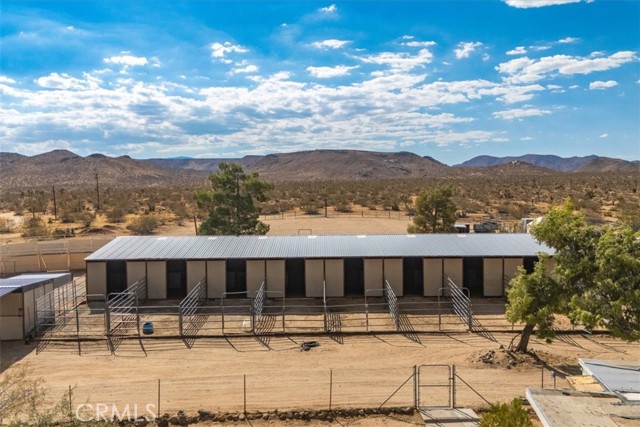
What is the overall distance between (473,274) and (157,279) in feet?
52.7

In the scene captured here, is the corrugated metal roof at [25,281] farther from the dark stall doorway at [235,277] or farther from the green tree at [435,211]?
the green tree at [435,211]

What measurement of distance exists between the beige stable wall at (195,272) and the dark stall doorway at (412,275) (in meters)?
10.1

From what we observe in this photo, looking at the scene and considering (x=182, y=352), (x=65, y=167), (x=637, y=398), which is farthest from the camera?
(x=65, y=167)

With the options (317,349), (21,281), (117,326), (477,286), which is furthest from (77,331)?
(477,286)

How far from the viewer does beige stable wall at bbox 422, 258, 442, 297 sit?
2530 cm

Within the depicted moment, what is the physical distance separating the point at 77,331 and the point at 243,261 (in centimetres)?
838

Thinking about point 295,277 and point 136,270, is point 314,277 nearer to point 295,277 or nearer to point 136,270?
point 295,277

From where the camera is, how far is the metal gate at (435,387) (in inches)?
573

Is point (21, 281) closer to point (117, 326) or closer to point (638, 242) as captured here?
point (117, 326)

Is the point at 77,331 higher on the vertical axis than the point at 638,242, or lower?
lower

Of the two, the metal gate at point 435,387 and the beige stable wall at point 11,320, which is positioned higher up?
the beige stable wall at point 11,320

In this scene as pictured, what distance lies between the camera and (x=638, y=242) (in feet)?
46.4

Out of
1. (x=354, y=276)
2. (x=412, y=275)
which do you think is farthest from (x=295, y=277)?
(x=412, y=275)
